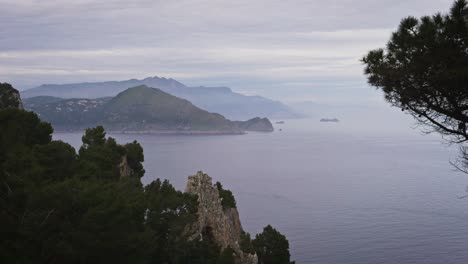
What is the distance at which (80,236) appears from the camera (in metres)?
16.1

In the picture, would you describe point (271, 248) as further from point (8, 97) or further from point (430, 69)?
point (430, 69)

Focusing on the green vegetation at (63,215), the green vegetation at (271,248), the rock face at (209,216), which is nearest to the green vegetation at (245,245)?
the green vegetation at (271,248)

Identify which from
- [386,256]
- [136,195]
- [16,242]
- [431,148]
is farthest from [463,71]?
[431,148]

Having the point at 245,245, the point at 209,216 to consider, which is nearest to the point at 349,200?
the point at 245,245

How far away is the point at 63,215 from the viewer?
Answer: 17.2 metres

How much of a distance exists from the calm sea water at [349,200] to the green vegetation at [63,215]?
41854mm

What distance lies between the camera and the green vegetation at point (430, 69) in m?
12.9

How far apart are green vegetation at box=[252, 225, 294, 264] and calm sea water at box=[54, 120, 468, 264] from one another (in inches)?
809

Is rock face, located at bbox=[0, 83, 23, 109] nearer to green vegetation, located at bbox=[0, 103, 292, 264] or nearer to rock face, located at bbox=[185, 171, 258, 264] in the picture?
green vegetation, located at bbox=[0, 103, 292, 264]

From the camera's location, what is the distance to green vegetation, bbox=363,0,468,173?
12914 mm

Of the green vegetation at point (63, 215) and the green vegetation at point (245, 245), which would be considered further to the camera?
the green vegetation at point (245, 245)

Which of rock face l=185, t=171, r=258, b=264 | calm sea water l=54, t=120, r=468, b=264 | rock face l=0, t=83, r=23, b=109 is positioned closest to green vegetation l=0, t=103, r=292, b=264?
rock face l=185, t=171, r=258, b=264

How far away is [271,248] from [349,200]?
55.8 metres

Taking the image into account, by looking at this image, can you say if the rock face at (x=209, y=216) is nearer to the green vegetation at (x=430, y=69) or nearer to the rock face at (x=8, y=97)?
the green vegetation at (x=430, y=69)
